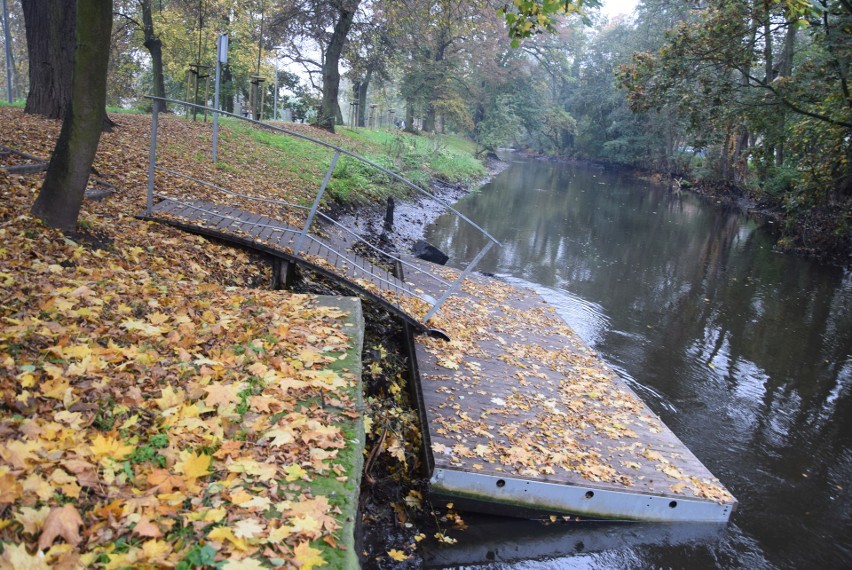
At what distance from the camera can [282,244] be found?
735 centimetres

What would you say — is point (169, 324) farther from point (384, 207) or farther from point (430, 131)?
point (430, 131)

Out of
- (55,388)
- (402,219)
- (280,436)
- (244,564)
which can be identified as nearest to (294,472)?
(280,436)

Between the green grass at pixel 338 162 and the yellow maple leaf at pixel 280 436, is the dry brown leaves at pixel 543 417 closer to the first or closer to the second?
the yellow maple leaf at pixel 280 436

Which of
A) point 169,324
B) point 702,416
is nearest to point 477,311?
point 702,416

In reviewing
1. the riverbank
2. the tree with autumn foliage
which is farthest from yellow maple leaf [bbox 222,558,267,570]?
the tree with autumn foliage

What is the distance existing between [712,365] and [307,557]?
30.3 feet

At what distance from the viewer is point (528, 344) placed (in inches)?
327

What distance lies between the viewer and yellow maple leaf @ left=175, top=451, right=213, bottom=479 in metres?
2.93

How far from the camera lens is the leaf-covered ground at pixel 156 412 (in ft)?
8.14

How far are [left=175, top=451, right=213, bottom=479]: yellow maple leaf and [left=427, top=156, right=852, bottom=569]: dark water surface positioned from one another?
8.79 ft

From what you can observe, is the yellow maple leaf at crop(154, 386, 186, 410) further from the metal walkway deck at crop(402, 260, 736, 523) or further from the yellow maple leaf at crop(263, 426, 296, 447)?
the metal walkway deck at crop(402, 260, 736, 523)

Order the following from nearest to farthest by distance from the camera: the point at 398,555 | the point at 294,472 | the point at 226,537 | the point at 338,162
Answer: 1. the point at 226,537
2. the point at 294,472
3. the point at 398,555
4. the point at 338,162

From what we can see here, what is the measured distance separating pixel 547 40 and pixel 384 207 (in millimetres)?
40893

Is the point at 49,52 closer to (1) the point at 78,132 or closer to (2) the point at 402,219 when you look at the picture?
(1) the point at 78,132
